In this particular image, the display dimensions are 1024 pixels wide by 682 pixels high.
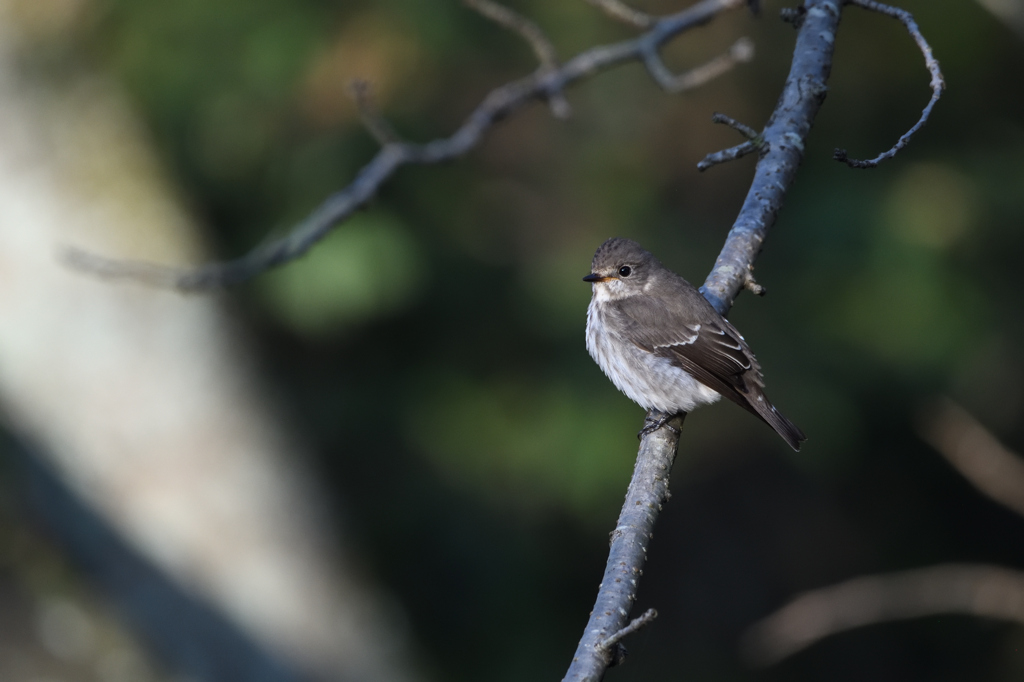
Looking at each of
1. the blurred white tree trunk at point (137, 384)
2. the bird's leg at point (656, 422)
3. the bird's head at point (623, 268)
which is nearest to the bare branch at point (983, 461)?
the bird's leg at point (656, 422)

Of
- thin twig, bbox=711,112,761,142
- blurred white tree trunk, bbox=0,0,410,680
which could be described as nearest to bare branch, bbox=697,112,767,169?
thin twig, bbox=711,112,761,142

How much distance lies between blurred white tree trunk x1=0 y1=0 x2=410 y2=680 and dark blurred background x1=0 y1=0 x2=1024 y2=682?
0.62 feet

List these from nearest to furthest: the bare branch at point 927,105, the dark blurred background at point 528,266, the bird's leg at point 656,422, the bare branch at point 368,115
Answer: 1. the bare branch at point 927,105
2. the bird's leg at point 656,422
3. the bare branch at point 368,115
4. the dark blurred background at point 528,266

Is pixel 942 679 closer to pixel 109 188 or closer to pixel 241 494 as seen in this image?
pixel 241 494

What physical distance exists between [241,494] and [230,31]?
2.70 meters

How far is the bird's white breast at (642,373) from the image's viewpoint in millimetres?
3863

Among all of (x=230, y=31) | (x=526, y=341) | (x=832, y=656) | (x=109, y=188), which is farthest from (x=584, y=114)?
(x=832, y=656)

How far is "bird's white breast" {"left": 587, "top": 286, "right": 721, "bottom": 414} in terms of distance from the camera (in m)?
3.86

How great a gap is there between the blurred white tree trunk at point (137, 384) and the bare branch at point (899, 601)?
10.5 feet

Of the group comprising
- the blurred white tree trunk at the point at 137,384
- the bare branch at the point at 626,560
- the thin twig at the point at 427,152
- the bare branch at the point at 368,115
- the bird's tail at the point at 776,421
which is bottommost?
the bare branch at the point at 626,560

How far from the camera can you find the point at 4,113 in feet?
18.1

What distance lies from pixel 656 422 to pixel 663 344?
70 cm

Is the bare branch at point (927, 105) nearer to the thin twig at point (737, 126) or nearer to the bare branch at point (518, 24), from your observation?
the thin twig at point (737, 126)

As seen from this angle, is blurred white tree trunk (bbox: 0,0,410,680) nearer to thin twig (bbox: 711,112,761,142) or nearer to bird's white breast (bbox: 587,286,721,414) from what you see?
bird's white breast (bbox: 587,286,721,414)
